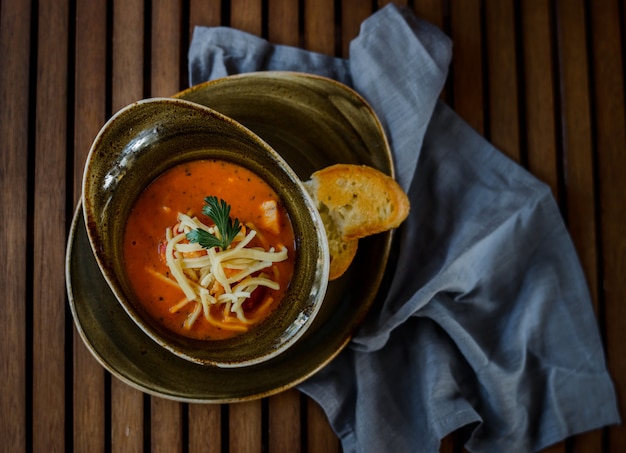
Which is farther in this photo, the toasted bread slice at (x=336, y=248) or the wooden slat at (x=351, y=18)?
the wooden slat at (x=351, y=18)

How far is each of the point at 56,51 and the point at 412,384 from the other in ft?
3.01

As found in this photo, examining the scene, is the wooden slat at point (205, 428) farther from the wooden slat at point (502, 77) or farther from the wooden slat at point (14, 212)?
the wooden slat at point (502, 77)

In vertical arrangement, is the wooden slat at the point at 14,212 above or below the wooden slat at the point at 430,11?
below

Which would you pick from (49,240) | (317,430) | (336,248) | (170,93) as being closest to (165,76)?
(170,93)

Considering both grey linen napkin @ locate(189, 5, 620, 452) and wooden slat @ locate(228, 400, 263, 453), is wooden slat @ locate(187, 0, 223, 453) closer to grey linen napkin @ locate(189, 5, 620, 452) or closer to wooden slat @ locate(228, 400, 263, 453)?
wooden slat @ locate(228, 400, 263, 453)

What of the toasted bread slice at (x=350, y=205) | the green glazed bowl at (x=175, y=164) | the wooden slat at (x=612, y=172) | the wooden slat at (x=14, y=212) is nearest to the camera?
the green glazed bowl at (x=175, y=164)

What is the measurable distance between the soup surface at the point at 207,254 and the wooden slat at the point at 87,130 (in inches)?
9.4

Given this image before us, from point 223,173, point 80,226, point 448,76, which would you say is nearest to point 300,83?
point 223,173

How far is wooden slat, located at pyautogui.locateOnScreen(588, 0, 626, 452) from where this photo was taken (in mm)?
1273

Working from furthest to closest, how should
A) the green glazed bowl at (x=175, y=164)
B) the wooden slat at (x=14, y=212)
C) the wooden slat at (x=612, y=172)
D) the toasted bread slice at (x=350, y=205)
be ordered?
the wooden slat at (x=612, y=172), the wooden slat at (x=14, y=212), the toasted bread slice at (x=350, y=205), the green glazed bowl at (x=175, y=164)

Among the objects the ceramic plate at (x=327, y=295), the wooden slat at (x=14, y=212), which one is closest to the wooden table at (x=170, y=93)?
the wooden slat at (x=14, y=212)

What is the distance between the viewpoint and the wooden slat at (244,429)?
3.91 ft

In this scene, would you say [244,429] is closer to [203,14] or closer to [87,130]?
[87,130]

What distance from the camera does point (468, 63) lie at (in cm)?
128
